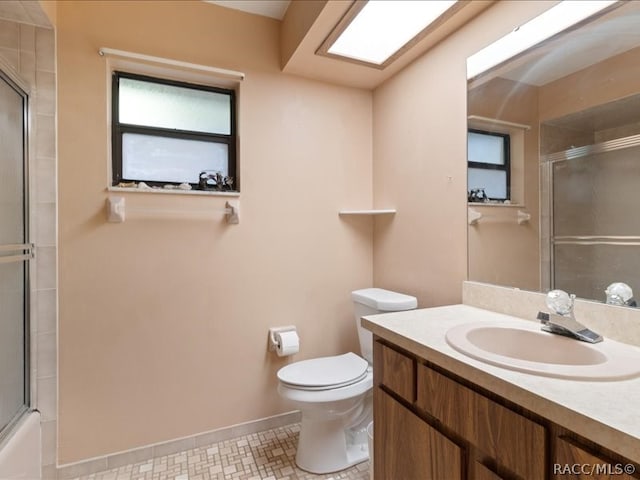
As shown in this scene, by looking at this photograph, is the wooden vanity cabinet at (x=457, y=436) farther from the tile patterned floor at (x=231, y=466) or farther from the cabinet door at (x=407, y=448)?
the tile patterned floor at (x=231, y=466)

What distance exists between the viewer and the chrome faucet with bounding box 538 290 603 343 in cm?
99

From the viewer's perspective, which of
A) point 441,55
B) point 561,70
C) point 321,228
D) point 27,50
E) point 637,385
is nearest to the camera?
point 637,385

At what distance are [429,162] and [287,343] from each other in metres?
1.31

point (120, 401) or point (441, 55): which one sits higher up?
point (441, 55)

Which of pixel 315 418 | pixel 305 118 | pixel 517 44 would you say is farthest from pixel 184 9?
pixel 315 418

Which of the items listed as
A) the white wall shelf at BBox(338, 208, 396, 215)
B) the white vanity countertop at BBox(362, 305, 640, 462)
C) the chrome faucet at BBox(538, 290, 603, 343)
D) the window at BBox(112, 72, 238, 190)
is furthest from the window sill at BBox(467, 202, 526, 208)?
the window at BBox(112, 72, 238, 190)

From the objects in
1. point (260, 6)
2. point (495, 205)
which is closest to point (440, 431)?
point (495, 205)

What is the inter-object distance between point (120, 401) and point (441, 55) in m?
2.47

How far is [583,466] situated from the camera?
60 centimetres

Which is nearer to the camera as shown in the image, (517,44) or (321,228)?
(517,44)

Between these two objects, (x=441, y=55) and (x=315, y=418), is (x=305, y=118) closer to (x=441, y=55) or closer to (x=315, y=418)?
(x=441, y=55)

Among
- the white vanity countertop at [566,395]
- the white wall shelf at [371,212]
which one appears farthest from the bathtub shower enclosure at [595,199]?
the white wall shelf at [371,212]

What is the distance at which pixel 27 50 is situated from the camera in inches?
60.3

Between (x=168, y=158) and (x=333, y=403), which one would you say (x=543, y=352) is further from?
(x=168, y=158)
